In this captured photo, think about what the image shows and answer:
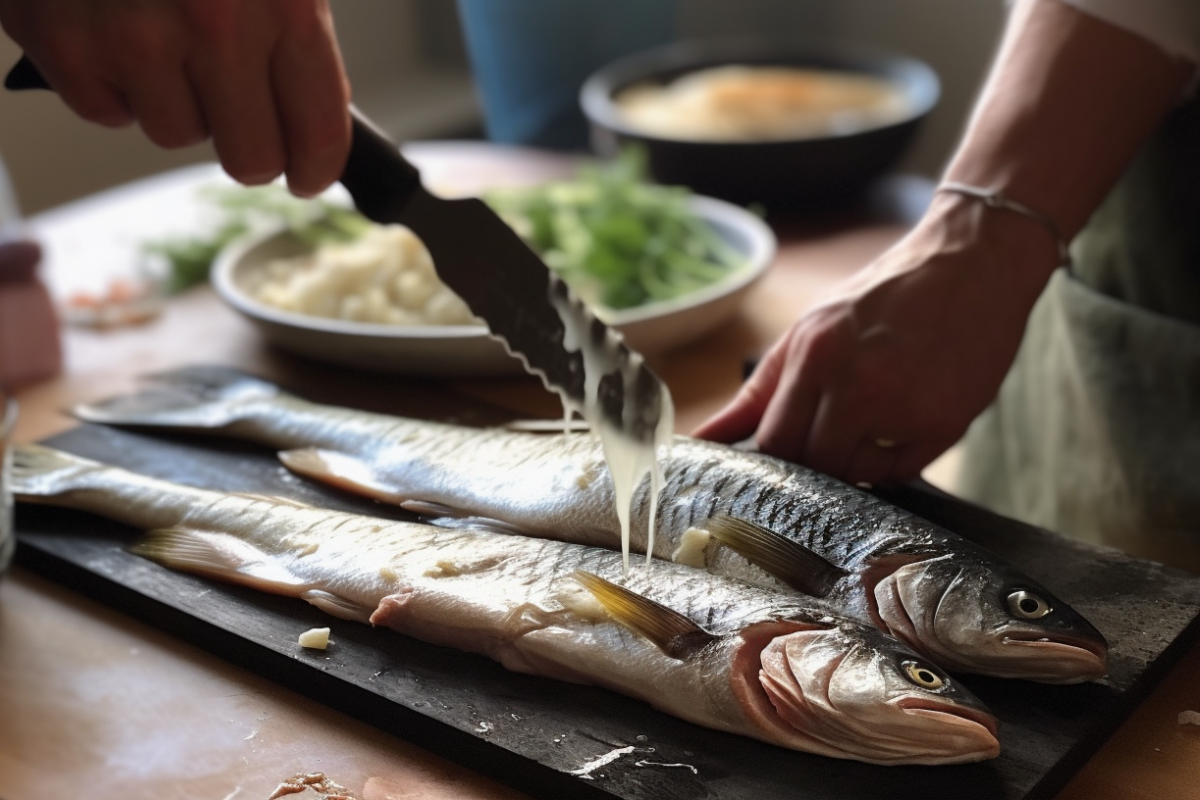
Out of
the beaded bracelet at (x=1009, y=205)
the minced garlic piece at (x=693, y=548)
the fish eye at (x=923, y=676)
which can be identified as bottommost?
the minced garlic piece at (x=693, y=548)

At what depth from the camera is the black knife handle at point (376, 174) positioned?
4.51 feet

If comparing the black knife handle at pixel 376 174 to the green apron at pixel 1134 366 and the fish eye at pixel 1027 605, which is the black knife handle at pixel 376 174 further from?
the green apron at pixel 1134 366

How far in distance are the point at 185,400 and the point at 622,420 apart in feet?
2.79

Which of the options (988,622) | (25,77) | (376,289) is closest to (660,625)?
(988,622)

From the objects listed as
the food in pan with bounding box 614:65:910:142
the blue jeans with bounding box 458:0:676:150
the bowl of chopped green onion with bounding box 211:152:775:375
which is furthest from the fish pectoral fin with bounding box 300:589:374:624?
the blue jeans with bounding box 458:0:676:150

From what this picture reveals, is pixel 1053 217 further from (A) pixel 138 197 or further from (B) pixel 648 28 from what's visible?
(B) pixel 648 28

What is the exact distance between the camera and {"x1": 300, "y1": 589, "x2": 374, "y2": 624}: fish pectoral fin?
128 cm

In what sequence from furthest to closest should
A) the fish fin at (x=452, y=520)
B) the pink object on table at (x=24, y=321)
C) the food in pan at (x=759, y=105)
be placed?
the food in pan at (x=759, y=105) < the pink object on table at (x=24, y=321) < the fish fin at (x=452, y=520)

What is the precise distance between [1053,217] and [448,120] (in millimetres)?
3881

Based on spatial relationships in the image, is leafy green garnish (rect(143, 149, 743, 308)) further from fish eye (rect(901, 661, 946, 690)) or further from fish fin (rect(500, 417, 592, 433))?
fish eye (rect(901, 661, 946, 690))

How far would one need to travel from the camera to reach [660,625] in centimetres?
112

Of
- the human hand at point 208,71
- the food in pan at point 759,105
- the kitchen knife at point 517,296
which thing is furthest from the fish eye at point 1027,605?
the food in pan at point 759,105

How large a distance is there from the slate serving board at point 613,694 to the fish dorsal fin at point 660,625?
0.07 metres

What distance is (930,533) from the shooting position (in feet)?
4.12
